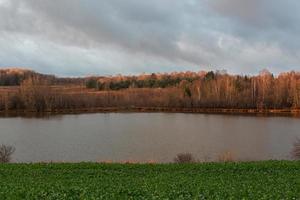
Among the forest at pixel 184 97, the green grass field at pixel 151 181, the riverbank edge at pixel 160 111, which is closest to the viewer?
the green grass field at pixel 151 181

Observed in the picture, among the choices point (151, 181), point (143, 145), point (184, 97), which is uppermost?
point (184, 97)

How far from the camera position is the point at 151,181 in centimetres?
1421

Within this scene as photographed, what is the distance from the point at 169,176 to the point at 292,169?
19.0 ft

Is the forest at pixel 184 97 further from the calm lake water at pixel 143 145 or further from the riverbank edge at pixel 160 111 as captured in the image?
the calm lake water at pixel 143 145

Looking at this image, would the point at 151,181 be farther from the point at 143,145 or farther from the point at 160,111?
the point at 160,111

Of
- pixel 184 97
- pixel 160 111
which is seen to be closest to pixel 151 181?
pixel 160 111

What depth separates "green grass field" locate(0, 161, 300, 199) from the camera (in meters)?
11.1

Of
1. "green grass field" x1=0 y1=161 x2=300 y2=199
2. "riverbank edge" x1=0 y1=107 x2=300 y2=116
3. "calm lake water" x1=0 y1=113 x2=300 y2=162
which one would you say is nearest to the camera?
"green grass field" x1=0 y1=161 x2=300 y2=199

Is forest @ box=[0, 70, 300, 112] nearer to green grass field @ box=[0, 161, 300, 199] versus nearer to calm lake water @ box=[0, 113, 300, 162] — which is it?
Result: calm lake water @ box=[0, 113, 300, 162]

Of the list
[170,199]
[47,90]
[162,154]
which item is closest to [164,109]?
[47,90]

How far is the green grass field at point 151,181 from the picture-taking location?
11070mm

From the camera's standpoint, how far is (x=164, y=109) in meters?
112

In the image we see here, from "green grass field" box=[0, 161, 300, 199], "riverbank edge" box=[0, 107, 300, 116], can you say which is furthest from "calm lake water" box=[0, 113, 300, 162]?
"riverbank edge" box=[0, 107, 300, 116]

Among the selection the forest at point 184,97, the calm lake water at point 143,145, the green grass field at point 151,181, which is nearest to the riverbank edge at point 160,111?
the forest at point 184,97
